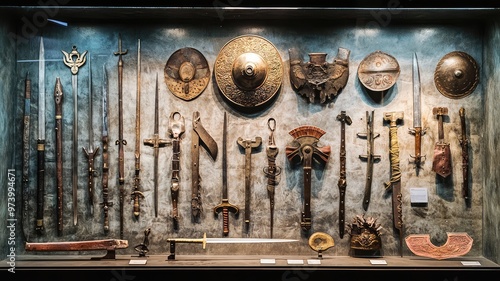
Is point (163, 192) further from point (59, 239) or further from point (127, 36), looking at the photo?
point (127, 36)

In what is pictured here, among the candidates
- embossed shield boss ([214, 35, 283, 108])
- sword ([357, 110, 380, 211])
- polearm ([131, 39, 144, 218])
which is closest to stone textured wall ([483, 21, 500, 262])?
sword ([357, 110, 380, 211])

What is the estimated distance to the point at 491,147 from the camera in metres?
5.33

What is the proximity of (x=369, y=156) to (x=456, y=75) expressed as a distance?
1239 millimetres

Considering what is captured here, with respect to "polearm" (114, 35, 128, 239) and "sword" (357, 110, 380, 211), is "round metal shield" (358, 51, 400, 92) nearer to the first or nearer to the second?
"sword" (357, 110, 380, 211)

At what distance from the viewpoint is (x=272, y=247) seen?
5.47 meters

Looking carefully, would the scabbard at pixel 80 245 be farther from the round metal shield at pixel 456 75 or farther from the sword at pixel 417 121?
the round metal shield at pixel 456 75

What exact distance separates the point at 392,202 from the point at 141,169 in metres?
2.65

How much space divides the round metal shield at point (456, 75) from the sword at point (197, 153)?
96.8 inches

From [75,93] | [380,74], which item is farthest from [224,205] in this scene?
[380,74]

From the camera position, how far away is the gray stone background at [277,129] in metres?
5.48

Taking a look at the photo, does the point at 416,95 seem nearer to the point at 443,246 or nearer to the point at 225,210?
the point at 443,246

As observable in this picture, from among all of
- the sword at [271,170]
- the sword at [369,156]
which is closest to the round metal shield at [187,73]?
the sword at [271,170]

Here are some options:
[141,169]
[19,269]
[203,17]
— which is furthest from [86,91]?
[19,269]

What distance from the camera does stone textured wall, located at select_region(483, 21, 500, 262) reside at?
5.22m
